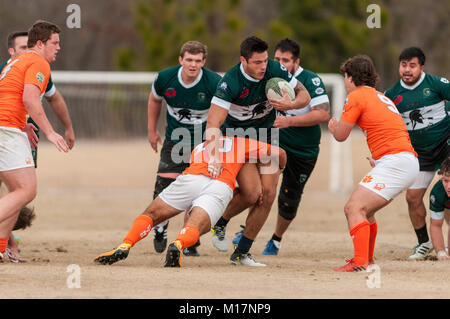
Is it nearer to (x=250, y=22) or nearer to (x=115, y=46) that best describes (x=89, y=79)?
(x=250, y=22)

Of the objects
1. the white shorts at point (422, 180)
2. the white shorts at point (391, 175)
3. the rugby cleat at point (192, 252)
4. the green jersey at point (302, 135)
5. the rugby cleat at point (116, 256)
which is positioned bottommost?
the rugby cleat at point (192, 252)

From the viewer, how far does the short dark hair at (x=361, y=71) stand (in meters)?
7.40

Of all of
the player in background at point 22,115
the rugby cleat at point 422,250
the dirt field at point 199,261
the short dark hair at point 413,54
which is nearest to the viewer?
the dirt field at point 199,261

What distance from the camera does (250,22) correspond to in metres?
44.7

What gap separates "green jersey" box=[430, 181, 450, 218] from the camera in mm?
8656

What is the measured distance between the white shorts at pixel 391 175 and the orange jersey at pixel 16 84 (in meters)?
3.32

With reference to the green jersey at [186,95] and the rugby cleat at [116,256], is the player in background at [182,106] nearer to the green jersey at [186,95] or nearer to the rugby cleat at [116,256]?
the green jersey at [186,95]

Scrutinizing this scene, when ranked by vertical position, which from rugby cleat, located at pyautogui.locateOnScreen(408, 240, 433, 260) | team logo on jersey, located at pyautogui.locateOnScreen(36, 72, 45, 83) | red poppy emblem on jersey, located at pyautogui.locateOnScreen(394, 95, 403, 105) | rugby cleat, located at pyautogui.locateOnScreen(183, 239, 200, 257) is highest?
team logo on jersey, located at pyautogui.locateOnScreen(36, 72, 45, 83)

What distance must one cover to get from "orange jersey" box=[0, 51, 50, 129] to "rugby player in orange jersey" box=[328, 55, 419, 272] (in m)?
2.90

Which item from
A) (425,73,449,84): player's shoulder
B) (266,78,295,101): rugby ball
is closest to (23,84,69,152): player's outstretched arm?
(266,78,295,101): rugby ball

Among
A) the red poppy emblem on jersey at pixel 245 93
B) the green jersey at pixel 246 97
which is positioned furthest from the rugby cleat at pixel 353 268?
the red poppy emblem on jersey at pixel 245 93

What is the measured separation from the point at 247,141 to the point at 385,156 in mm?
1452

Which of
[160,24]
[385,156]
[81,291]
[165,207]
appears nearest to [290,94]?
[385,156]

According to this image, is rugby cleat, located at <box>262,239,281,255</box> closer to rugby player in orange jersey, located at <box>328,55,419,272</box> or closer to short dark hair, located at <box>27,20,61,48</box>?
rugby player in orange jersey, located at <box>328,55,419,272</box>
